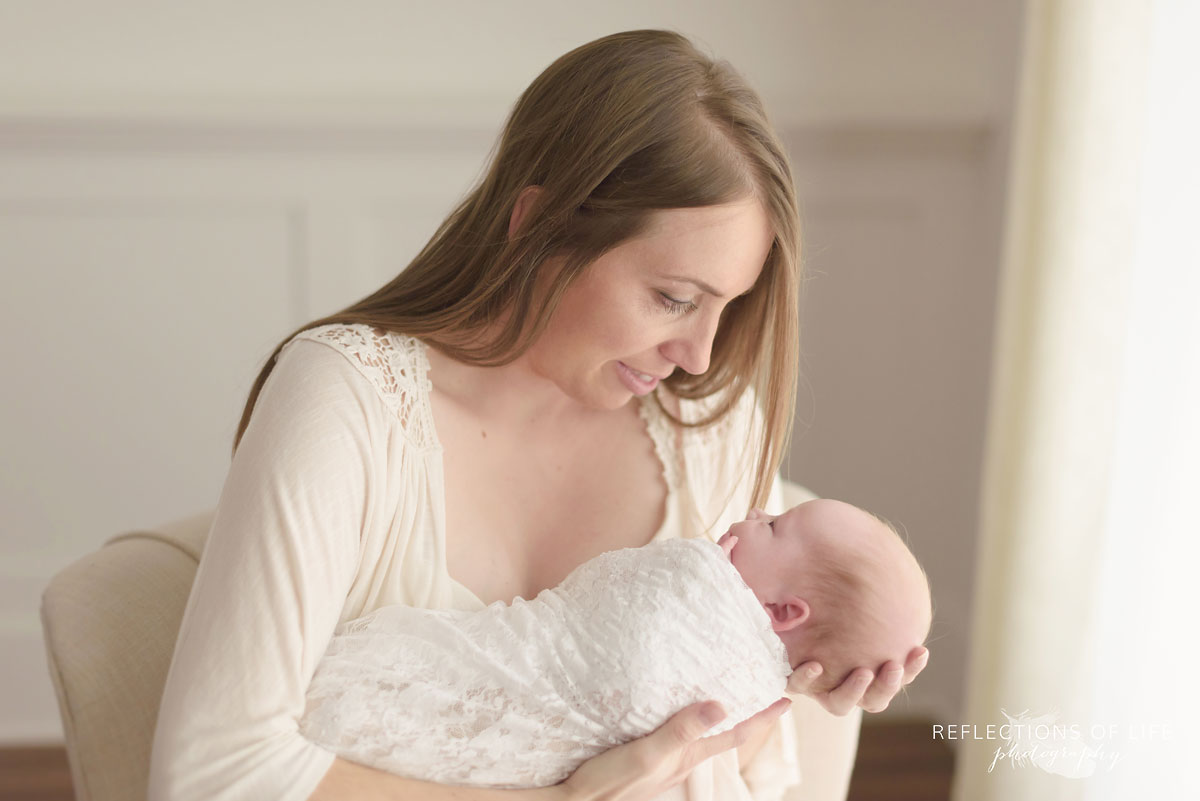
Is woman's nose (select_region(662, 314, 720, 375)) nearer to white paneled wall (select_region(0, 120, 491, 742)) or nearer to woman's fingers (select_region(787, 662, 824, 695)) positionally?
woman's fingers (select_region(787, 662, 824, 695))

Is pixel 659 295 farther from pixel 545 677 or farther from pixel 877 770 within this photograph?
pixel 877 770

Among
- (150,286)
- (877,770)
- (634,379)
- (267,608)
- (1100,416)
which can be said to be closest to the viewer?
(267,608)

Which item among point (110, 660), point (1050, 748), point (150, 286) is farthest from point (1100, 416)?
point (150, 286)

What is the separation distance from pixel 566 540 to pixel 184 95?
180 cm

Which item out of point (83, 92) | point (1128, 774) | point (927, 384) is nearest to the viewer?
point (1128, 774)

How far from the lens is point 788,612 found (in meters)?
1.32

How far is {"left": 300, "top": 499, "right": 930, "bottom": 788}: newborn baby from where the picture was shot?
4.16 feet

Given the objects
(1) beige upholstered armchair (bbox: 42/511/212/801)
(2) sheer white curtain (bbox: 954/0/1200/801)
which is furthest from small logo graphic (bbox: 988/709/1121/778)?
(1) beige upholstered armchair (bbox: 42/511/212/801)

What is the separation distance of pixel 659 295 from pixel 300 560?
573 millimetres

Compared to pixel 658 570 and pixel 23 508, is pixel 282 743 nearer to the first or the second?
pixel 658 570

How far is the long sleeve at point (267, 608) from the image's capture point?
3.94ft

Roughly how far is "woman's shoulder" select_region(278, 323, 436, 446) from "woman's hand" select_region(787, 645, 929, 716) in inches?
22.8

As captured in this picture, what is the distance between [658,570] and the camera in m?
1.33

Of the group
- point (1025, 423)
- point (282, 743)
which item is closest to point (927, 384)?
point (1025, 423)
